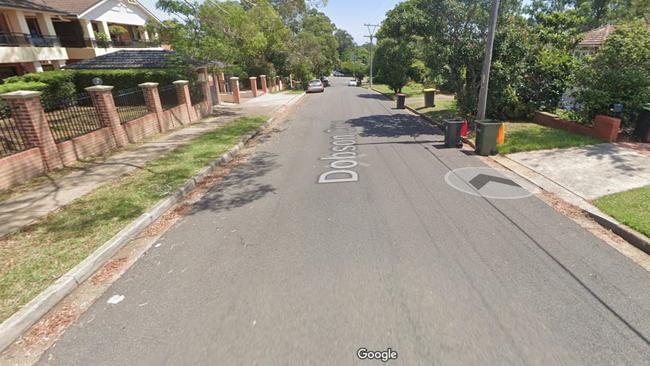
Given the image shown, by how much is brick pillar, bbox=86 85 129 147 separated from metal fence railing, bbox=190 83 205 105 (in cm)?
616

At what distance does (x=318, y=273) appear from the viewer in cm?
400

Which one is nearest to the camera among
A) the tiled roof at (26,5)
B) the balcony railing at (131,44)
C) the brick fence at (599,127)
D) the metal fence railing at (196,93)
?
the brick fence at (599,127)

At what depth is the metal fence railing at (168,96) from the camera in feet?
44.4

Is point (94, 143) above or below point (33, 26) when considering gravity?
below

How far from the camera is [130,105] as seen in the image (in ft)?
38.1

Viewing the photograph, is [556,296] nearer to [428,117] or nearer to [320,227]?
[320,227]

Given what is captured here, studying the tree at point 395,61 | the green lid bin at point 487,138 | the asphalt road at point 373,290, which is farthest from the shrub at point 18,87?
the tree at point 395,61

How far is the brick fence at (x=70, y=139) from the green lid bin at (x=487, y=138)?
35.6 feet

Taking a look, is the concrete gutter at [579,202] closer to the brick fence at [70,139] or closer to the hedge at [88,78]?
the brick fence at [70,139]

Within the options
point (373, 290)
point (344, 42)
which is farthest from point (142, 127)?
point (344, 42)

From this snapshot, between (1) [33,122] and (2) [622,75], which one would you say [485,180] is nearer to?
(2) [622,75]

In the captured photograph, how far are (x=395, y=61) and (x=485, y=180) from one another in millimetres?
24974

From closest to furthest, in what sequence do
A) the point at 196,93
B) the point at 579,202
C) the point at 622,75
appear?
the point at 579,202 → the point at 622,75 → the point at 196,93

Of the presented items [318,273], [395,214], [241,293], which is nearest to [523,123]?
[395,214]
